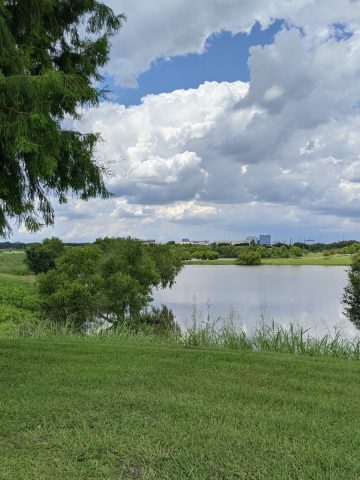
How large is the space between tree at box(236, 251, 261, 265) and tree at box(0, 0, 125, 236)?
9084cm

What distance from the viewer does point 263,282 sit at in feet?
202

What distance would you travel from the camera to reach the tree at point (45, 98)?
3928 millimetres

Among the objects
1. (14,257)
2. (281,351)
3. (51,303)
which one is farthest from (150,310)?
(14,257)

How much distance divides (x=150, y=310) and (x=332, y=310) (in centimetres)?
1490

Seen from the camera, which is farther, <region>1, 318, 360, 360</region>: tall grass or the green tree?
the green tree

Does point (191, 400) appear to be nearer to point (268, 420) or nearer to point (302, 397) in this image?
point (268, 420)

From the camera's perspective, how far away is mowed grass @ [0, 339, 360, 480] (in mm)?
3010

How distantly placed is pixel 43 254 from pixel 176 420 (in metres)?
64.0

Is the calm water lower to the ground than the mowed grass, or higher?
lower

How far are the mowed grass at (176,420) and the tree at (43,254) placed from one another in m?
59.7

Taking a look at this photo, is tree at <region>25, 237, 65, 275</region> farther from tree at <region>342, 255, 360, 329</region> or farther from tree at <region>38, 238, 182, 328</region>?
tree at <region>342, 255, 360, 329</region>

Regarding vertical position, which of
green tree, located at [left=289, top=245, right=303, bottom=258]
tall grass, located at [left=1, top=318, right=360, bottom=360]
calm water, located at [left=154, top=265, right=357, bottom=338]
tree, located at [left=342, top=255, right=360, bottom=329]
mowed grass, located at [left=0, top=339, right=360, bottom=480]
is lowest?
calm water, located at [left=154, top=265, right=357, bottom=338]

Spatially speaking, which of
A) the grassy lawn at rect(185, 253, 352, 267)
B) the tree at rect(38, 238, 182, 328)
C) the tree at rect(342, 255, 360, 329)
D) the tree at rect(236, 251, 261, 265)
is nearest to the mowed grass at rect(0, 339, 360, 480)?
the tree at rect(38, 238, 182, 328)

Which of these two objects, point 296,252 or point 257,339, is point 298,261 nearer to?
point 296,252
